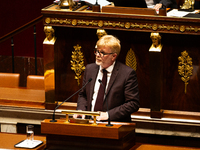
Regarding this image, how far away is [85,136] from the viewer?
3.16 metres

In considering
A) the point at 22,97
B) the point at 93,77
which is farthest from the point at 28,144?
the point at 22,97

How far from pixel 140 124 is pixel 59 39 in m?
1.25

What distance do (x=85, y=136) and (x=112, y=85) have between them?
0.67 m

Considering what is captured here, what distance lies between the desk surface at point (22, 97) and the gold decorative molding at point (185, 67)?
1.56 m

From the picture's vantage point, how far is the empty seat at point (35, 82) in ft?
17.6

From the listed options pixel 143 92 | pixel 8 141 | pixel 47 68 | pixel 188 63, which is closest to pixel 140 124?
pixel 143 92

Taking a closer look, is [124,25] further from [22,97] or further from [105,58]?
[22,97]

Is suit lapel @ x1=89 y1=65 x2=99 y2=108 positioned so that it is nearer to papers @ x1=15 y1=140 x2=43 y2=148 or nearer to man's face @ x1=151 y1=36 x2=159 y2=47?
papers @ x1=15 y1=140 x2=43 y2=148

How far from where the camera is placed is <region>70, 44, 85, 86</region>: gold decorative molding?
4.78 metres

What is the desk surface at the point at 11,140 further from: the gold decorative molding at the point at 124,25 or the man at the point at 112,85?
the gold decorative molding at the point at 124,25

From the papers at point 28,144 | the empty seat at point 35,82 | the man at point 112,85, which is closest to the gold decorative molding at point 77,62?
the empty seat at point 35,82

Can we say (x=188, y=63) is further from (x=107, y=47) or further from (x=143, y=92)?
(x=107, y=47)

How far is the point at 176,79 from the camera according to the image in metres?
4.55

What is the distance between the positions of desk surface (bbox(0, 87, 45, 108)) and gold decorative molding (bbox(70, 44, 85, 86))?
533 millimetres
